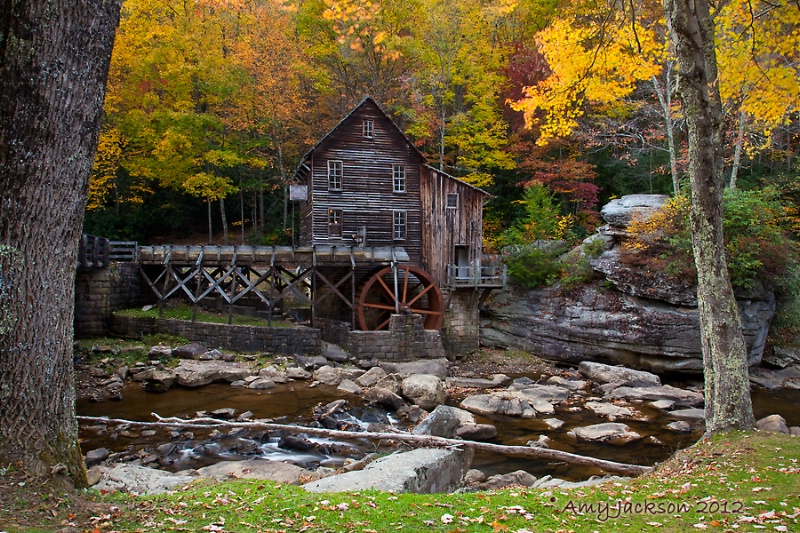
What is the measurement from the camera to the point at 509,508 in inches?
177

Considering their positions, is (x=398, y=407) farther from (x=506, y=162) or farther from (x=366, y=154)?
(x=506, y=162)

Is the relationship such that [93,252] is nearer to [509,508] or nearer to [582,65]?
[582,65]

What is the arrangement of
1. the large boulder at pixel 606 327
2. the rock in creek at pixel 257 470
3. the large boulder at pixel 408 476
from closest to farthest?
the large boulder at pixel 408 476 → the rock in creek at pixel 257 470 → the large boulder at pixel 606 327

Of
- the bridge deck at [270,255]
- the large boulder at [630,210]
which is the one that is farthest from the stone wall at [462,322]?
the large boulder at [630,210]

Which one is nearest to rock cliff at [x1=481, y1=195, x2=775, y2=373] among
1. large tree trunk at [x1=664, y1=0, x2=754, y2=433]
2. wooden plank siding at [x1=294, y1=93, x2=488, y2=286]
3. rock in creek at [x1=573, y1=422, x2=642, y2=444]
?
wooden plank siding at [x1=294, y1=93, x2=488, y2=286]

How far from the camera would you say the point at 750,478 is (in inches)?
205

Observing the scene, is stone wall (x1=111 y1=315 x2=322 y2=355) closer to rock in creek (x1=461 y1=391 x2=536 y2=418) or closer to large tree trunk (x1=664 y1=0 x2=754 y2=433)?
rock in creek (x1=461 y1=391 x2=536 y2=418)

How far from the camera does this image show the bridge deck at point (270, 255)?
19.0 metres

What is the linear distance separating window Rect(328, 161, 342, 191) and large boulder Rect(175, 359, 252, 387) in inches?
328

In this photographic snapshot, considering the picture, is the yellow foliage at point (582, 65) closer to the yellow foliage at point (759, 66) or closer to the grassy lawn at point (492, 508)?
the yellow foliage at point (759, 66)

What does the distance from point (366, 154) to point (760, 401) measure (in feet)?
51.8

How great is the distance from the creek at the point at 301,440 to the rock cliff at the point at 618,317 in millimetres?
2895

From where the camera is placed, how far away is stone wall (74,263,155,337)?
1895 centimetres

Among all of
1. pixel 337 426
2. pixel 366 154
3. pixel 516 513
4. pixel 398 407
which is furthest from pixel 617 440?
pixel 366 154
